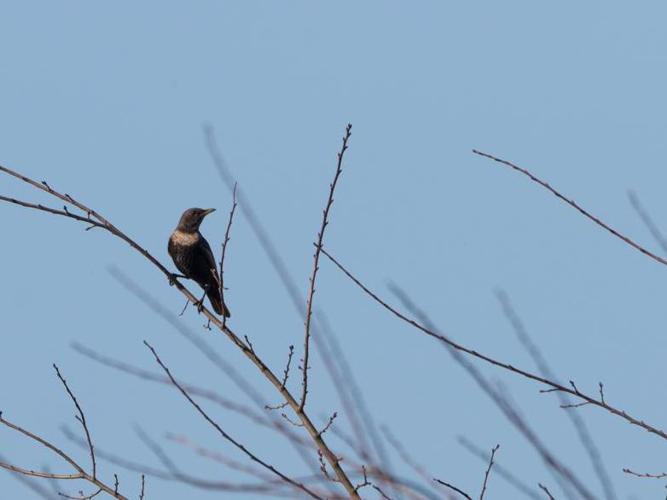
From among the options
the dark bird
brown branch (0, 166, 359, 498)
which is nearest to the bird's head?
the dark bird

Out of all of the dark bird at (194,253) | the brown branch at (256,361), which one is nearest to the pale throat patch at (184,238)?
the dark bird at (194,253)

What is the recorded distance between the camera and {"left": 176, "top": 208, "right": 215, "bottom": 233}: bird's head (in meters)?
11.2

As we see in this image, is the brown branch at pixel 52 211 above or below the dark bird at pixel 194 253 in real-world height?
below

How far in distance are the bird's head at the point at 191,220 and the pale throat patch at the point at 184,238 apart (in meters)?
0.08

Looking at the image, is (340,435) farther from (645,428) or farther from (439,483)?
(645,428)

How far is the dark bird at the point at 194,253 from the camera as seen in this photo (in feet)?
34.5

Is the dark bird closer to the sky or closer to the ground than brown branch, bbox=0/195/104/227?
closer to the sky

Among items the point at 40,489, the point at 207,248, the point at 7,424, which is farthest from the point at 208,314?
the point at 207,248

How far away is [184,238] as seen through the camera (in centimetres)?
1098

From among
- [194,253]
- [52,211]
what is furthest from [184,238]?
[52,211]

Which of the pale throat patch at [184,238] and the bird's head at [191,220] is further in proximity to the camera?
the bird's head at [191,220]

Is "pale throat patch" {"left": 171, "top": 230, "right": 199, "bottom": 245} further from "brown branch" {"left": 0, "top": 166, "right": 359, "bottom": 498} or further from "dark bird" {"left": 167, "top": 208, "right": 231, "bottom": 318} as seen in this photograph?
"brown branch" {"left": 0, "top": 166, "right": 359, "bottom": 498}

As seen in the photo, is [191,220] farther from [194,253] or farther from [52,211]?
[52,211]

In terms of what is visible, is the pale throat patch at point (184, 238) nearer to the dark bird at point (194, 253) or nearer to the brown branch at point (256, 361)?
the dark bird at point (194, 253)
